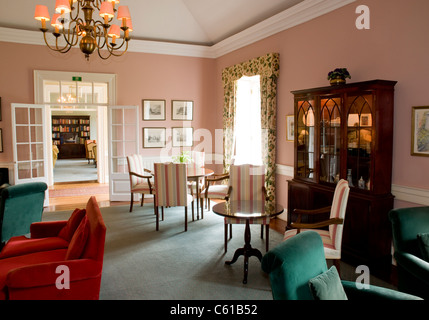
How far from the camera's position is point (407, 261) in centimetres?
266

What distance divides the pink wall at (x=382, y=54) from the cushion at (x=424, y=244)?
1070mm

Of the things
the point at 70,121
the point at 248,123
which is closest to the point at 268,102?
the point at 248,123

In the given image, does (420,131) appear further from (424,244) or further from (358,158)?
(424,244)

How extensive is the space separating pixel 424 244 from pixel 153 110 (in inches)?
245

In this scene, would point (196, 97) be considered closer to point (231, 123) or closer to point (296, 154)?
point (231, 123)

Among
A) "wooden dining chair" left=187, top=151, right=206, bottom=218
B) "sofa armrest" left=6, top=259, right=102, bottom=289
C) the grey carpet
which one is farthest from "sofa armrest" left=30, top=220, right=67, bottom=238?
"wooden dining chair" left=187, top=151, right=206, bottom=218

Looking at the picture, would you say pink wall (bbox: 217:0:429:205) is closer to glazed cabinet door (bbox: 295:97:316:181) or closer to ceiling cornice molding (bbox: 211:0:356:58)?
ceiling cornice molding (bbox: 211:0:356:58)

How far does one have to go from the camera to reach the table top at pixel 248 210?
3.76m

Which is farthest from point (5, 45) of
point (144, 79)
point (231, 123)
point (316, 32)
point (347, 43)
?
point (347, 43)

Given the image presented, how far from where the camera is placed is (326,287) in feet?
6.06

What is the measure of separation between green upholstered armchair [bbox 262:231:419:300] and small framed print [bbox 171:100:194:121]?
632cm

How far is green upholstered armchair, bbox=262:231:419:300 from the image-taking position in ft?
5.94

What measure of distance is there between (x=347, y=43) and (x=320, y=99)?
2.70 ft
